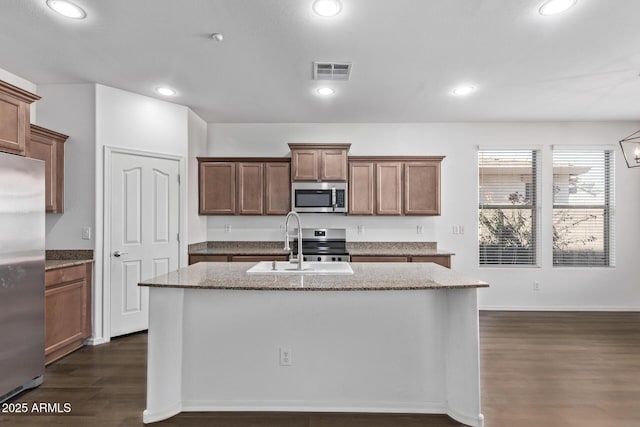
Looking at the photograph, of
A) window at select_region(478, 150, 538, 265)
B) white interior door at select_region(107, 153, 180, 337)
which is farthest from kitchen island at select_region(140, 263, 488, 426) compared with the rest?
window at select_region(478, 150, 538, 265)

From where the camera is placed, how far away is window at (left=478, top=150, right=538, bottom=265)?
17.0 ft

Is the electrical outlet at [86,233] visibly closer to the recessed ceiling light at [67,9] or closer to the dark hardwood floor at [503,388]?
the dark hardwood floor at [503,388]

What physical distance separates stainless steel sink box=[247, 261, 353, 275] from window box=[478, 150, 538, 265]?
10.8 feet

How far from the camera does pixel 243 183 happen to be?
486 centimetres

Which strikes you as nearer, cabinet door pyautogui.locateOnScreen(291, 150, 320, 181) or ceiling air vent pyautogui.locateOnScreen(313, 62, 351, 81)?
ceiling air vent pyautogui.locateOnScreen(313, 62, 351, 81)

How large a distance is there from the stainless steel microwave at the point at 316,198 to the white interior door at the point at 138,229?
1494 millimetres

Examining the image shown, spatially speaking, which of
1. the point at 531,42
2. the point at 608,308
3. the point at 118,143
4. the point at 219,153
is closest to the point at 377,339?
the point at 531,42

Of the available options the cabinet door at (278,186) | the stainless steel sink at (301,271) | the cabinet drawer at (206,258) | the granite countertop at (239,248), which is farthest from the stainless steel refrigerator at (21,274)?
the cabinet door at (278,186)

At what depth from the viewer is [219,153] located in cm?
521

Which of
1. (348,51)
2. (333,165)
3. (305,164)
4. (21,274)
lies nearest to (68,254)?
(21,274)

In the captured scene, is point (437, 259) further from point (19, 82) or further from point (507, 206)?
point (19, 82)

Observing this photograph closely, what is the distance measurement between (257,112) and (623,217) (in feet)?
17.4

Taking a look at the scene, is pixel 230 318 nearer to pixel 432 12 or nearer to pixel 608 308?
pixel 432 12

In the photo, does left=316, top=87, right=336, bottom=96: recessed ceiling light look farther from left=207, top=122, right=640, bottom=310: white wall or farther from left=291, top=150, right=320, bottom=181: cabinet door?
left=207, top=122, right=640, bottom=310: white wall
